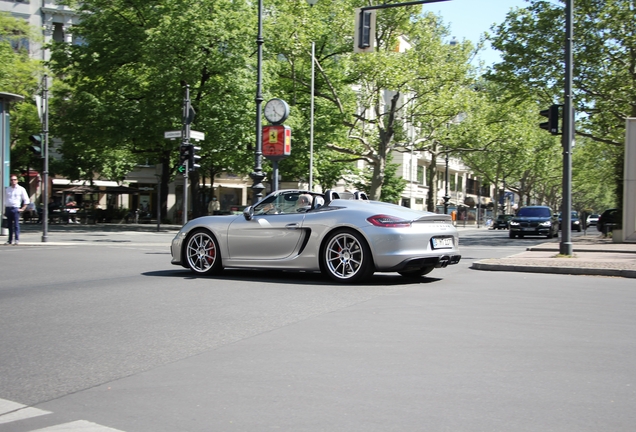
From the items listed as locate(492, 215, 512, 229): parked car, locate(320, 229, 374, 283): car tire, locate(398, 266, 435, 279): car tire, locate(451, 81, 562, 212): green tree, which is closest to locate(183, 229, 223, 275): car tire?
locate(320, 229, 374, 283): car tire

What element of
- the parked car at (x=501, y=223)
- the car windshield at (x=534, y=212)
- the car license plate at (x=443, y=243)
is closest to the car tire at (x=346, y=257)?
the car license plate at (x=443, y=243)

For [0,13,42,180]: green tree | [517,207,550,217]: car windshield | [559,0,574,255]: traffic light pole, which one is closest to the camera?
[559,0,574,255]: traffic light pole

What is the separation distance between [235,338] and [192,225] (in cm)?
564

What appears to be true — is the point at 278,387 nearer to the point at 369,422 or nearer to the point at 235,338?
the point at 369,422

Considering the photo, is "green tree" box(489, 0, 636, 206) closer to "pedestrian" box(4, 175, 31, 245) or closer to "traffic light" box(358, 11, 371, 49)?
"traffic light" box(358, 11, 371, 49)

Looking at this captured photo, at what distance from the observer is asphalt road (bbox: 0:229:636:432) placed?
4012mm

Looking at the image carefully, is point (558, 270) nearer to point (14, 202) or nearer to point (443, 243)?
point (443, 243)

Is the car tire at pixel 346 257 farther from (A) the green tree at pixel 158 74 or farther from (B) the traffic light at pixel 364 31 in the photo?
(A) the green tree at pixel 158 74

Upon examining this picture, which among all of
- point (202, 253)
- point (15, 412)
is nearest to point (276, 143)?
point (202, 253)

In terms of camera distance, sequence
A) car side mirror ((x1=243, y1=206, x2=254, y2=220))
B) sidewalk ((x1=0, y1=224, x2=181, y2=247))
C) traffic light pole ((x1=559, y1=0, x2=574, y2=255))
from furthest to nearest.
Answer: sidewalk ((x1=0, y1=224, x2=181, y2=247))
traffic light pole ((x1=559, y1=0, x2=574, y2=255))
car side mirror ((x1=243, y1=206, x2=254, y2=220))

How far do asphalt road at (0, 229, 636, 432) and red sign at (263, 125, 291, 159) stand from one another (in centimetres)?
1362

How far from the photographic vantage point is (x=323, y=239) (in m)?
10.4

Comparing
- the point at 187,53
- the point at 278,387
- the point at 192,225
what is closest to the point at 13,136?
the point at 187,53

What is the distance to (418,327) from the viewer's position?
6.71 meters
